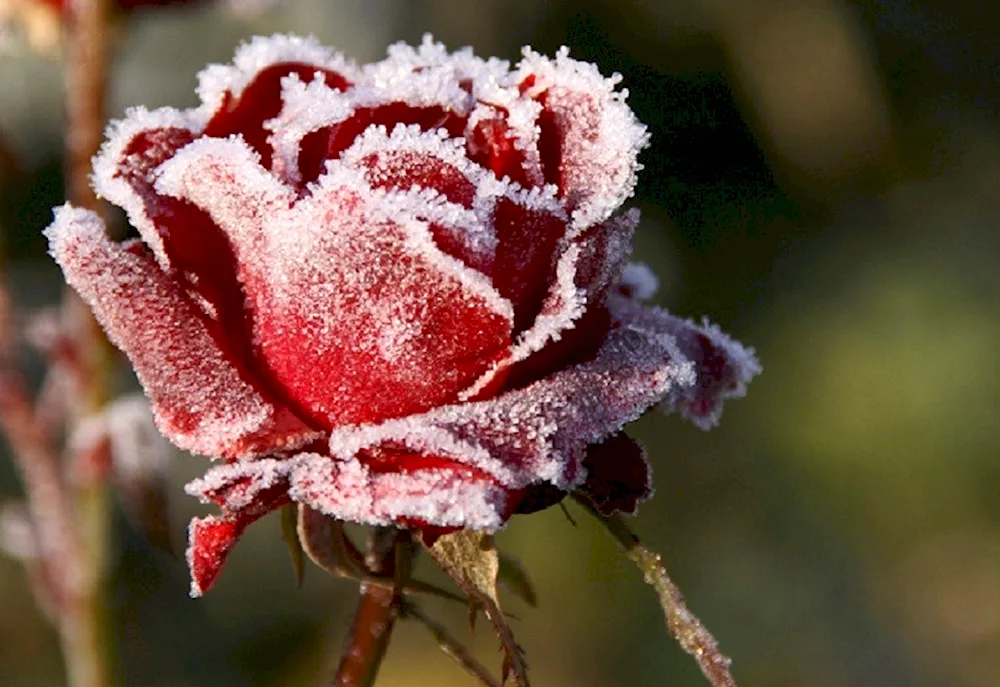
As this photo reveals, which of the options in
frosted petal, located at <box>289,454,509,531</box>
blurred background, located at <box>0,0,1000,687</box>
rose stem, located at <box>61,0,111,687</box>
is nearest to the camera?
frosted petal, located at <box>289,454,509,531</box>

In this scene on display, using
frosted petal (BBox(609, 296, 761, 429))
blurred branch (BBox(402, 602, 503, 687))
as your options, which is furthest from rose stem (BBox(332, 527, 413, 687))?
frosted petal (BBox(609, 296, 761, 429))

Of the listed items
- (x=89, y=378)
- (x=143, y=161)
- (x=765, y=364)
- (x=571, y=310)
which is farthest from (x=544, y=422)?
(x=765, y=364)

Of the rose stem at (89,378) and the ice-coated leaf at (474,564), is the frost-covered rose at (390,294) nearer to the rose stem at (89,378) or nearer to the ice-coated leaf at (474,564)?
the ice-coated leaf at (474,564)

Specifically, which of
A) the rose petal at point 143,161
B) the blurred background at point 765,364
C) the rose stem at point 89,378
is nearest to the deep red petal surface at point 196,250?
the rose petal at point 143,161

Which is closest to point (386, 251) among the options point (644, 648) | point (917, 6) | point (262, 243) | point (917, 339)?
point (262, 243)

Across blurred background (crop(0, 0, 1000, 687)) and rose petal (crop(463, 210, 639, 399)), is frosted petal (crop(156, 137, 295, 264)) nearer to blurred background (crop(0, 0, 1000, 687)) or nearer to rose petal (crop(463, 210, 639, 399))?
rose petal (crop(463, 210, 639, 399))
